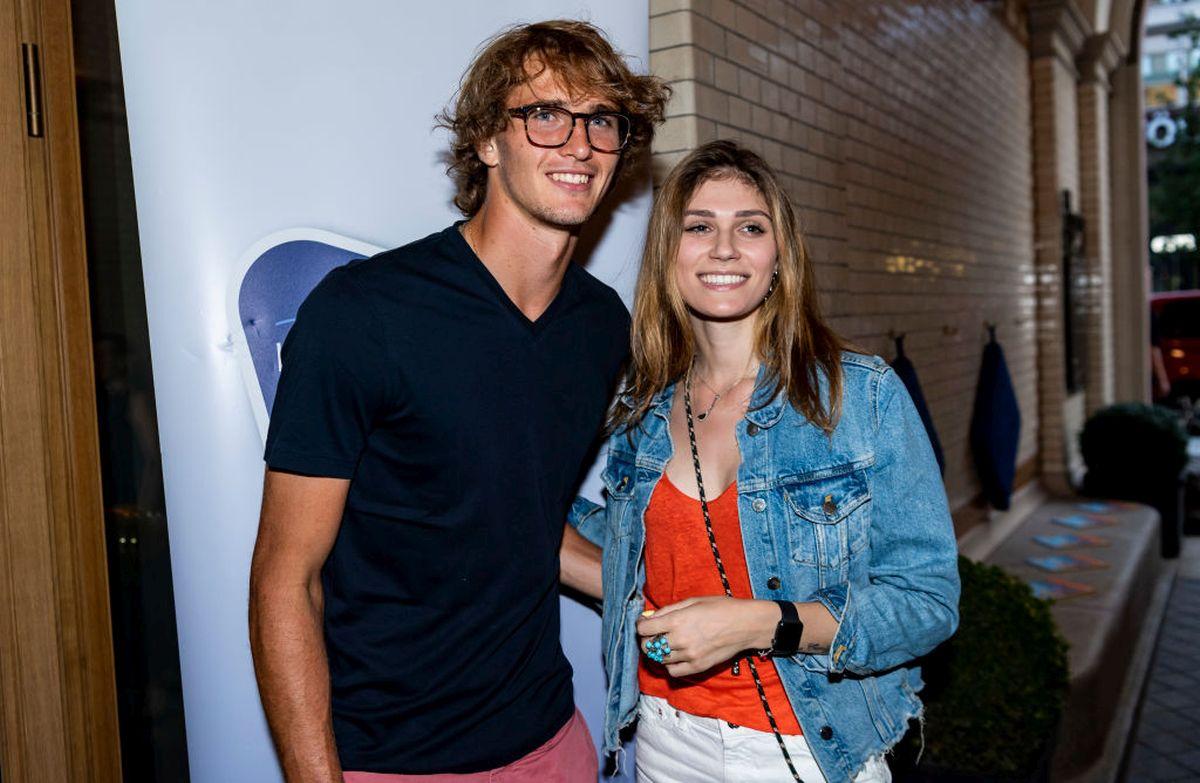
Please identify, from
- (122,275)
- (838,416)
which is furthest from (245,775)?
(838,416)

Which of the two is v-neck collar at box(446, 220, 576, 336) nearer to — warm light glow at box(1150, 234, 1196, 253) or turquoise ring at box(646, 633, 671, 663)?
turquoise ring at box(646, 633, 671, 663)

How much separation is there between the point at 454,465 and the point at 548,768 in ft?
2.36

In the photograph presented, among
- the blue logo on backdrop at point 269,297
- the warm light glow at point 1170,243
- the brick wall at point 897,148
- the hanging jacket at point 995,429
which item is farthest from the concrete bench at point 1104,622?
the warm light glow at point 1170,243

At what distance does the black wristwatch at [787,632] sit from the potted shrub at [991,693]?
1.53m

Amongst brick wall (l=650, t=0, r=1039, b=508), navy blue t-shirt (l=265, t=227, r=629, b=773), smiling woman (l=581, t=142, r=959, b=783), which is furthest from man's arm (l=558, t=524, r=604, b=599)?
brick wall (l=650, t=0, r=1039, b=508)

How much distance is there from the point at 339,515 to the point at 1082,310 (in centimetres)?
1078

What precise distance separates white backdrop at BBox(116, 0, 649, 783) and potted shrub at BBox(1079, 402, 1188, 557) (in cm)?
857

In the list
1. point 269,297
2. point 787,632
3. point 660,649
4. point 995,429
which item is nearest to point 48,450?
point 269,297

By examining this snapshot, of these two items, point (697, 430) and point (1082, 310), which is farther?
point (1082, 310)

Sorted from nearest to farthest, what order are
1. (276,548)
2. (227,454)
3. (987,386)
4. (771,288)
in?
(276,548), (227,454), (771,288), (987,386)

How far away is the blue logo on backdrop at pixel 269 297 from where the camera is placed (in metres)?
2.05

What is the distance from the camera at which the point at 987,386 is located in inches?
282

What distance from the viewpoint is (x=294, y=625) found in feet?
5.64

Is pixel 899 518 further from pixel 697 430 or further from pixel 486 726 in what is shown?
pixel 486 726
